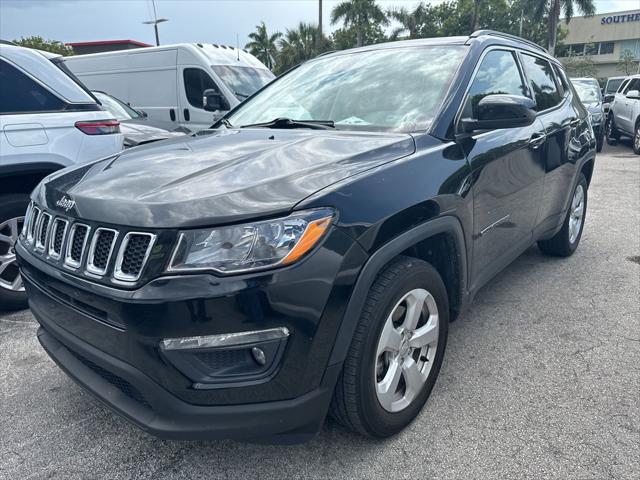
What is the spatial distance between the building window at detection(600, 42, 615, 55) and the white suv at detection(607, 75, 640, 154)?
4169cm

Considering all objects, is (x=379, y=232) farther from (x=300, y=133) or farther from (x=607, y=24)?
(x=607, y=24)

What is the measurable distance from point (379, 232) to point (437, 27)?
49429 mm

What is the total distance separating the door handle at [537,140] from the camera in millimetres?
3274

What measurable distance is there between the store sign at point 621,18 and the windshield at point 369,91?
5456cm

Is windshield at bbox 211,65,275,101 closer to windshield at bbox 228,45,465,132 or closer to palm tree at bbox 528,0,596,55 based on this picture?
windshield at bbox 228,45,465,132

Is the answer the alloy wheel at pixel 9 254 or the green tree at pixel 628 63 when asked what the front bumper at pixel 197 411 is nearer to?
the alloy wheel at pixel 9 254

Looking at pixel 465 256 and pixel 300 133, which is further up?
pixel 300 133

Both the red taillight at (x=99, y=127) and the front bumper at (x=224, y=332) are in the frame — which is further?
the red taillight at (x=99, y=127)

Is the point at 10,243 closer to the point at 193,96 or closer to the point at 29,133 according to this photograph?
the point at 29,133

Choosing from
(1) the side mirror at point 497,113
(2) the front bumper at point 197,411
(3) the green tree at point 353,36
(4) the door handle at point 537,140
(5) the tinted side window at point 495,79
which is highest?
(3) the green tree at point 353,36

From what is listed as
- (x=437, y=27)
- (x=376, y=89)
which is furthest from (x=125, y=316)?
(x=437, y=27)

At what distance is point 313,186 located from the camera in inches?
70.7

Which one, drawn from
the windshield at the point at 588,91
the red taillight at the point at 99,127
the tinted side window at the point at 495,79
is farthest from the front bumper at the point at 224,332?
the windshield at the point at 588,91

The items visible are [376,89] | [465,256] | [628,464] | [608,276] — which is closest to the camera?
[628,464]
